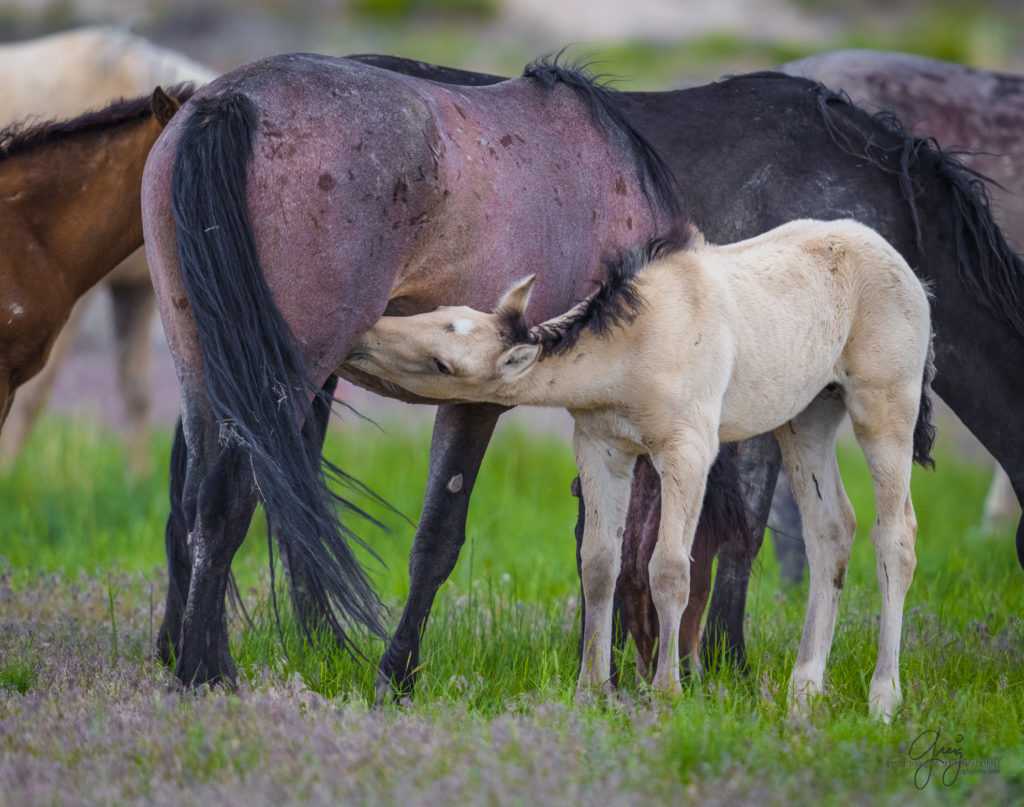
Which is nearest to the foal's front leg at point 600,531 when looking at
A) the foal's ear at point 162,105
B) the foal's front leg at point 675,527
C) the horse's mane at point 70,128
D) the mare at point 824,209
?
the foal's front leg at point 675,527

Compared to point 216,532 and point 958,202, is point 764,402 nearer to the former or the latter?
point 958,202

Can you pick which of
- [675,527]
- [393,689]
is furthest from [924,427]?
[393,689]

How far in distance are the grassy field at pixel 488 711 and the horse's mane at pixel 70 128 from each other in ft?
5.95

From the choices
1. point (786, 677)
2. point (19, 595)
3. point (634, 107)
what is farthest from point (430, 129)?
point (19, 595)

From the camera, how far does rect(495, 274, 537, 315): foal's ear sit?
349 centimetres

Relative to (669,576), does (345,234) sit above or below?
above

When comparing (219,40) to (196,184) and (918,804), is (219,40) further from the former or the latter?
(918,804)

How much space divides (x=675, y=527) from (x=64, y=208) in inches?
102

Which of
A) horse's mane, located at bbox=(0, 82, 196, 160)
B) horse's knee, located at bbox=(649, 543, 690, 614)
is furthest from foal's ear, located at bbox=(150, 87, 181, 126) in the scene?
horse's knee, located at bbox=(649, 543, 690, 614)

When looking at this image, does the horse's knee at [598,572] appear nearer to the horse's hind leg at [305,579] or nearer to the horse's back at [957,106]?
the horse's hind leg at [305,579]

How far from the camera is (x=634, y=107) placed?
4.55 m

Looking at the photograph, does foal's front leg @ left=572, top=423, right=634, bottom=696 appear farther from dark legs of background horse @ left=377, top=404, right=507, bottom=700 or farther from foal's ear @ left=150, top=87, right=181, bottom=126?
foal's ear @ left=150, top=87, right=181, bottom=126

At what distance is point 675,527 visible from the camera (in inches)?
145

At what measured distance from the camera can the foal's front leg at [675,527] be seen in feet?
12.0
